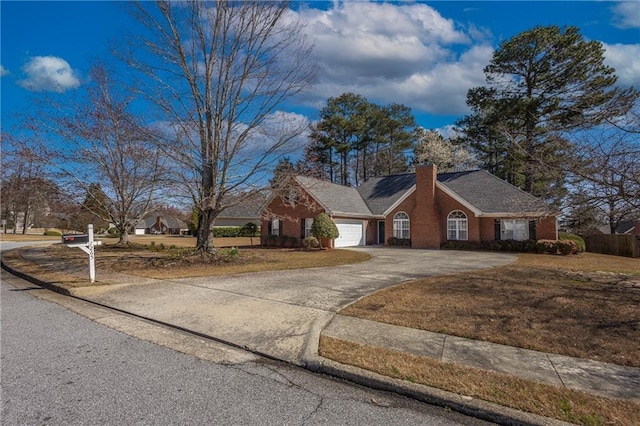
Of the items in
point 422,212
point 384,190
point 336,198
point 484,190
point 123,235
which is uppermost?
point 384,190

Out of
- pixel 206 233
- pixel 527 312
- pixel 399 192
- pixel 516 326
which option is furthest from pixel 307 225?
pixel 516 326

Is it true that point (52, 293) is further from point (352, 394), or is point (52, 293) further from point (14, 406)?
point (352, 394)

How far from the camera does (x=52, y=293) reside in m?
8.63

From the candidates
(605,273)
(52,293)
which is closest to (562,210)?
(605,273)

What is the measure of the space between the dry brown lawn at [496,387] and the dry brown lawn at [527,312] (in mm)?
1256

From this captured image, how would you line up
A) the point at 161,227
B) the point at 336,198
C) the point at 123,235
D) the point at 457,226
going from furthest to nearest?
the point at 161,227 → the point at 336,198 → the point at 457,226 → the point at 123,235

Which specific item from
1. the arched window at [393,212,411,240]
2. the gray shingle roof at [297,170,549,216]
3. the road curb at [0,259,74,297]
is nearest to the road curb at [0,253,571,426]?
the road curb at [0,259,74,297]

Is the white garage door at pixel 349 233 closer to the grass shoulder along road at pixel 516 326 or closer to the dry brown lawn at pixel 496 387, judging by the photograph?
the grass shoulder along road at pixel 516 326

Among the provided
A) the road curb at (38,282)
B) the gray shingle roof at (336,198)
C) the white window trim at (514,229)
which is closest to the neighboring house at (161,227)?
the gray shingle roof at (336,198)

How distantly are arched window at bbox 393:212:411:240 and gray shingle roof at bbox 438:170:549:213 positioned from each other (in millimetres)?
3597

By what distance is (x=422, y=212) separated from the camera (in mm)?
24812

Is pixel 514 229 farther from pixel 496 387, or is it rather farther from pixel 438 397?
pixel 438 397

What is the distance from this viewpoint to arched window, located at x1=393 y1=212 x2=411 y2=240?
2598 cm

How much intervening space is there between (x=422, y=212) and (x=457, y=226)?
8.04 ft
